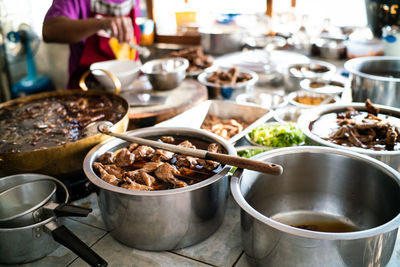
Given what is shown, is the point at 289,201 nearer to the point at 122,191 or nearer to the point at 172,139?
the point at 172,139

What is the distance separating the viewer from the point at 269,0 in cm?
419

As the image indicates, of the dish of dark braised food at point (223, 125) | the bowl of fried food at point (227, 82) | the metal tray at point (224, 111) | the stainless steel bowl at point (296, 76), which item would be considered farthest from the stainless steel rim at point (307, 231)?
the stainless steel bowl at point (296, 76)

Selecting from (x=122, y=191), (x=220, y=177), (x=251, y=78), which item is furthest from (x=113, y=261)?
(x=251, y=78)

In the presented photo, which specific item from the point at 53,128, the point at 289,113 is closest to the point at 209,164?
the point at 53,128

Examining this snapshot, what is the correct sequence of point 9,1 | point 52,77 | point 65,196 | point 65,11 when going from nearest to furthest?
1. point 65,196
2. point 65,11
3. point 9,1
4. point 52,77

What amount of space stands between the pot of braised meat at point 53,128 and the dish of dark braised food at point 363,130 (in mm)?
961

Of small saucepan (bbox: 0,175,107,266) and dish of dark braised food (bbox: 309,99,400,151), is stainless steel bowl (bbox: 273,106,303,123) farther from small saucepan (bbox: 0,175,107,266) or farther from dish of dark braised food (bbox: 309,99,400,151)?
small saucepan (bbox: 0,175,107,266)

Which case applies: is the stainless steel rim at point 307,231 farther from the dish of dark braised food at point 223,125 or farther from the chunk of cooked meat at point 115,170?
the dish of dark braised food at point 223,125

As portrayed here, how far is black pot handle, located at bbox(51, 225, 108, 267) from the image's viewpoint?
100cm

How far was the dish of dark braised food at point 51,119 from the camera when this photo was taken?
1.57 metres

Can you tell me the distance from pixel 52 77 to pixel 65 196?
146 inches

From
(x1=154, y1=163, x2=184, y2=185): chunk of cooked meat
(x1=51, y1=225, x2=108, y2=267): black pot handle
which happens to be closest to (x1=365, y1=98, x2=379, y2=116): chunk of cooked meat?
(x1=154, y1=163, x2=184, y2=185): chunk of cooked meat

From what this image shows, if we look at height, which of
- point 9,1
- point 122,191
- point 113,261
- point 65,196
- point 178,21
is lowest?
point 113,261

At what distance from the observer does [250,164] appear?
1.12 meters
